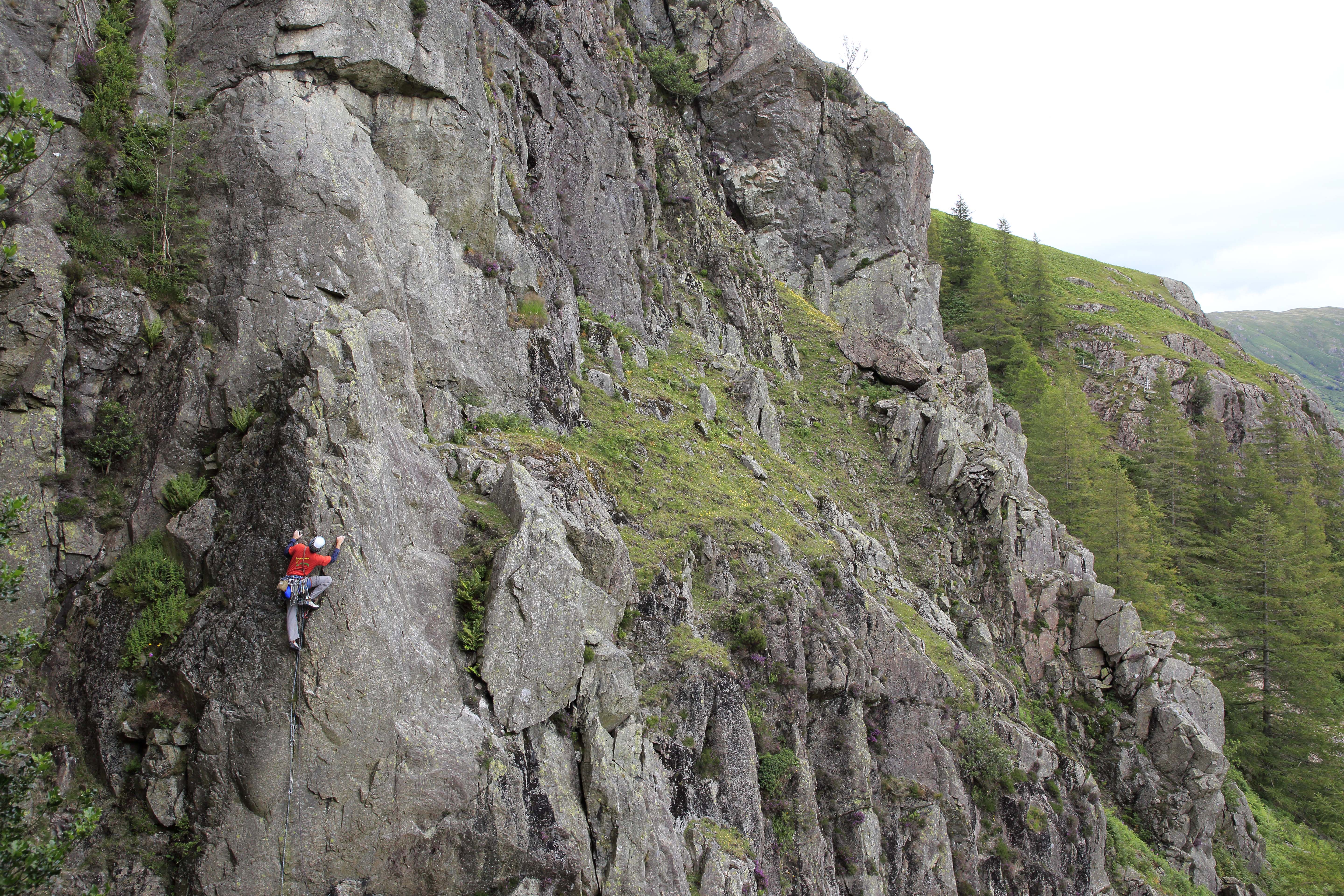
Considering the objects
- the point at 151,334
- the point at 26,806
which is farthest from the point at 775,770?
the point at 151,334

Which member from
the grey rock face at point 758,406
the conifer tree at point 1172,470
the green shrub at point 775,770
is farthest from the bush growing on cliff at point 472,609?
the conifer tree at point 1172,470

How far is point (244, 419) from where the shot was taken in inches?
392

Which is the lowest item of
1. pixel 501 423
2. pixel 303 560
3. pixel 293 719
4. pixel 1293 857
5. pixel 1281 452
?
pixel 1293 857

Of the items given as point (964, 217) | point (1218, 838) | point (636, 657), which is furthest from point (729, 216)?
point (1218, 838)

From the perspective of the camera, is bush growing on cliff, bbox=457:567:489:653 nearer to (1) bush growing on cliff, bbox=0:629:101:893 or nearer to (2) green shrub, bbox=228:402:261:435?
(2) green shrub, bbox=228:402:261:435

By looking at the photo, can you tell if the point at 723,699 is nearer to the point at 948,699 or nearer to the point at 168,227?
the point at 948,699

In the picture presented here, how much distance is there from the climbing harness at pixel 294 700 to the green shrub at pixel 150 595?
1.90 meters

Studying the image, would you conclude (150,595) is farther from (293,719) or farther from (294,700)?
(293,719)

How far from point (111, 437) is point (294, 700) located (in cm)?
562

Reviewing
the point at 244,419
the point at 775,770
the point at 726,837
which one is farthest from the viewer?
the point at 775,770

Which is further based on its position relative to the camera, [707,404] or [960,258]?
[960,258]

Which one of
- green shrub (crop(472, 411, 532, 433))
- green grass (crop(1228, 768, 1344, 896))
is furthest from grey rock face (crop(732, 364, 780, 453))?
green grass (crop(1228, 768, 1344, 896))

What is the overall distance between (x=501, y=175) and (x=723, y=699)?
15.0 metres

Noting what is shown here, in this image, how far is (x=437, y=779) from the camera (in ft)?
29.6
